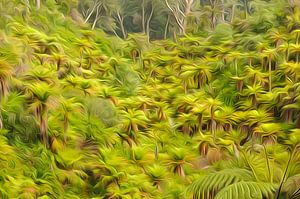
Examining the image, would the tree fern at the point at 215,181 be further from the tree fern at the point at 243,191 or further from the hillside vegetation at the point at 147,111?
the tree fern at the point at 243,191

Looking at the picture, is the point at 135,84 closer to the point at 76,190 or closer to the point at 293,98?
Answer: the point at 293,98

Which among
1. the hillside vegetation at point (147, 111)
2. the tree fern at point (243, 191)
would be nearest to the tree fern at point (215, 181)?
the hillside vegetation at point (147, 111)

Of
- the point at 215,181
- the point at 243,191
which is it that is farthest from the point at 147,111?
the point at 243,191

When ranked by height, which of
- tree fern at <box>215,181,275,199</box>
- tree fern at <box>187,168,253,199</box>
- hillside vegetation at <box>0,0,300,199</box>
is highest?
tree fern at <box>215,181,275,199</box>

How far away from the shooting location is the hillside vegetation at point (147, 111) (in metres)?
6.56

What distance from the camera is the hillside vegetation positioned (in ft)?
21.5

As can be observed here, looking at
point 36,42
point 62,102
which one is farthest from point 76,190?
point 36,42

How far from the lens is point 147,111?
10500 mm

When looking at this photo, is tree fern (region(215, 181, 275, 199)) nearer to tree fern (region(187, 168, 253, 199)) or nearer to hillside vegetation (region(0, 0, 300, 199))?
hillside vegetation (region(0, 0, 300, 199))

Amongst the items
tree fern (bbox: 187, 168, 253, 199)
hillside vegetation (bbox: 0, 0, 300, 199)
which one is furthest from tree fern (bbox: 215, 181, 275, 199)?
tree fern (bbox: 187, 168, 253, 199)

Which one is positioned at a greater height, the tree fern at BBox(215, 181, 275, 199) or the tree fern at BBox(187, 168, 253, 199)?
the tree fern at BBox(215, 181, 275, 199)

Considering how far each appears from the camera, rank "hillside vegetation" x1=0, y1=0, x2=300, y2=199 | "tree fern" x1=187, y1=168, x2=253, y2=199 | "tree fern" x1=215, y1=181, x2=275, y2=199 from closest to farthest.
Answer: "tree fern" x1=215, y1=181, x2=275, y2=199
"tree fern" x1=187, y1=168, x2=253, y2=199
"hillside vegetation" x1=0, y1=0, x2=300, y2=199

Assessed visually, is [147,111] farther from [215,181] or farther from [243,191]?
[243,191]

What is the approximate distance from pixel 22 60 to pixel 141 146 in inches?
127
